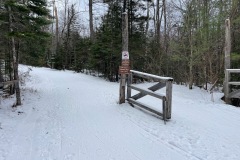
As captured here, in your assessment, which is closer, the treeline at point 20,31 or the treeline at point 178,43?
the treeline at point 20,31

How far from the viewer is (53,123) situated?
729 cm

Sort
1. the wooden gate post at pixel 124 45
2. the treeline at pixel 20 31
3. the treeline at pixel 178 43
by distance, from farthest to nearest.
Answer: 1. the treeline at pixel 178 43
2. the wooden gate post at pixel 124 45
3. the treeline at pixel 20 31

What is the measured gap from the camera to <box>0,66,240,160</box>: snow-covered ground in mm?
4934

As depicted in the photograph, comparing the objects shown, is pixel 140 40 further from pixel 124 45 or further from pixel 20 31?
pixel 20 31

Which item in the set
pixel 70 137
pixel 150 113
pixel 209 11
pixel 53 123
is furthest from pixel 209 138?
pixel 209 11

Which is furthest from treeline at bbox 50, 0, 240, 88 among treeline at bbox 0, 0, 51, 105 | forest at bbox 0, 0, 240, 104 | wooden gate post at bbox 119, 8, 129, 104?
treeline at bbox 0, 0, 51, 105

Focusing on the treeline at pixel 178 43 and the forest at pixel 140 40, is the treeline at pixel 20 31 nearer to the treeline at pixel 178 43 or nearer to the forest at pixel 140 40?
the forest at pixel 140 40

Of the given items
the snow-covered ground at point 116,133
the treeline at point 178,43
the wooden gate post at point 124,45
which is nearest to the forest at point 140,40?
the treeline at point 178,43

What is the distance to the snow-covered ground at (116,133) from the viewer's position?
4934 millimetres

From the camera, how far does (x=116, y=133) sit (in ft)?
20.3

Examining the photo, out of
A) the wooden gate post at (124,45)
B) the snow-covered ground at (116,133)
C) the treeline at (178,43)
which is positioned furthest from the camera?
the treeline at (178,43)

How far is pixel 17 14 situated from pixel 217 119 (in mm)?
7667

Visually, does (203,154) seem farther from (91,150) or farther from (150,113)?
(150,113)

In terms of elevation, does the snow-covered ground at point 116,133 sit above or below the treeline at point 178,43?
below
